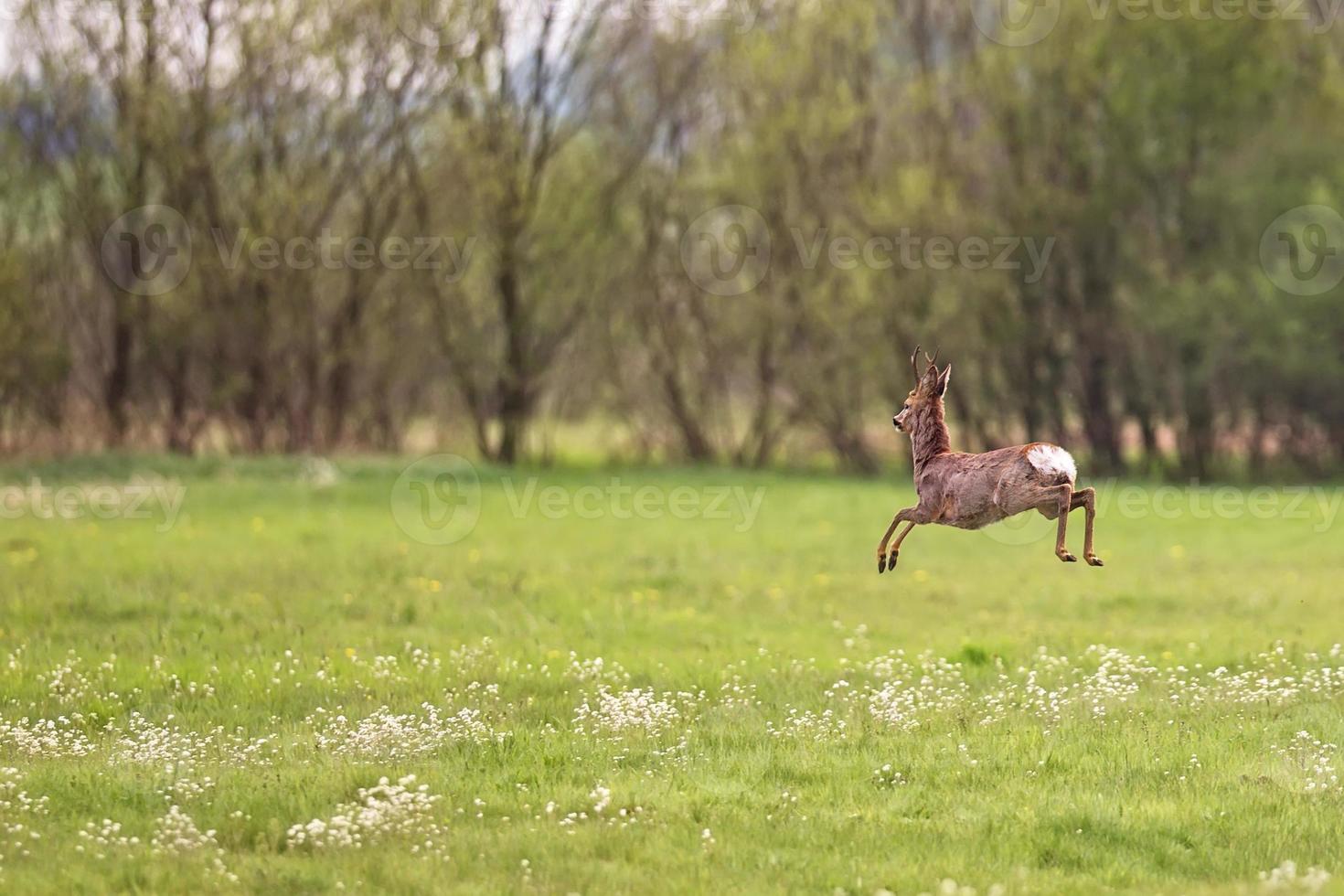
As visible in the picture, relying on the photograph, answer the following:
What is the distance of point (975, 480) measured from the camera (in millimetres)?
7574

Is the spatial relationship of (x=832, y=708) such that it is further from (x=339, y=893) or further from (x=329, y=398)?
(x=329, y=398)

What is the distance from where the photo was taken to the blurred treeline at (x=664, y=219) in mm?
38750

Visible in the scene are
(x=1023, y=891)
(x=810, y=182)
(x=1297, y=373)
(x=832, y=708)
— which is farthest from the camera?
(x=810, y=182)

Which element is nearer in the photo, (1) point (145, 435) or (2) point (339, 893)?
(2) point (339, 893)

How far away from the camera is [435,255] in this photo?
42406 mm

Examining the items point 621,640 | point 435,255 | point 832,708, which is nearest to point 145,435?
point 435,255

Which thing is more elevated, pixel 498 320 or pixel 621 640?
pixel 498 320

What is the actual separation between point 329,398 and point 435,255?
515 cm
